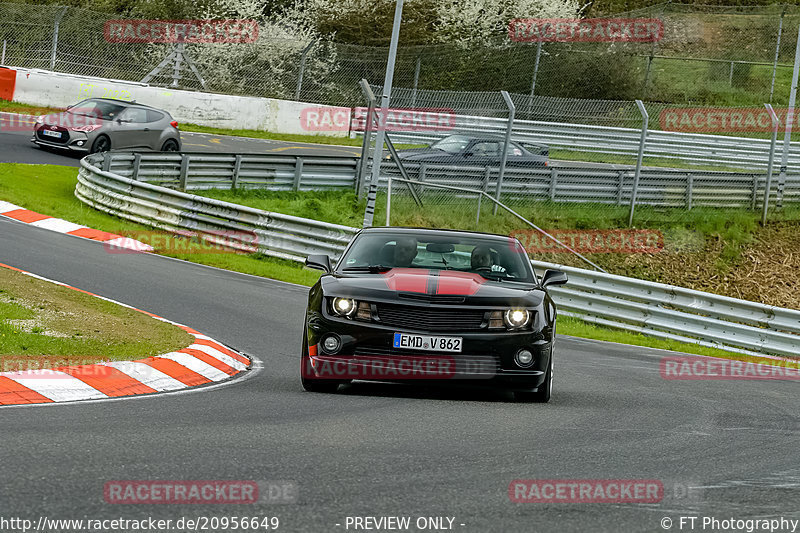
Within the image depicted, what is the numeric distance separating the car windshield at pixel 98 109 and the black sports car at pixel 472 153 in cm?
721

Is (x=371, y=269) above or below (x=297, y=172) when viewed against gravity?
below

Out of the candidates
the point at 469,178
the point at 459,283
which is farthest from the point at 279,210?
the point at 459,283

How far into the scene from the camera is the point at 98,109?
27391 mm

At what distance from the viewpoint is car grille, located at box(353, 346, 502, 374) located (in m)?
8.20

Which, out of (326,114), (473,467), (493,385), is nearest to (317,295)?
(493,385)

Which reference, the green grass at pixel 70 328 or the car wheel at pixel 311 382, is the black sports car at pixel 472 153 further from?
the car wheel at pixel 311 382

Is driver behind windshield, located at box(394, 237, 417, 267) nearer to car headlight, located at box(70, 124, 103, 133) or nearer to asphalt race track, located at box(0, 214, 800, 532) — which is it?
asphalt race track, located at box(0, 214, 800, 532)

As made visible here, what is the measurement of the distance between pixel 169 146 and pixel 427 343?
2108 centimetres

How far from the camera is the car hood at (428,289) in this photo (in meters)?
8.27

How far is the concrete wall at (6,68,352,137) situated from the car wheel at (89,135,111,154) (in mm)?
5639

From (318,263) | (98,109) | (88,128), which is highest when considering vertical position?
(98,109)

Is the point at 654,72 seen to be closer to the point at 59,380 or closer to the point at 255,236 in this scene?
the point at 255,236

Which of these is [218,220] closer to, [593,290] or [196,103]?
[593,290]

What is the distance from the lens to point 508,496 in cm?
516
